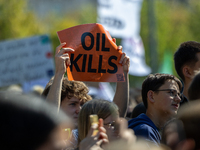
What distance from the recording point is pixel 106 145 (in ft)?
6.29

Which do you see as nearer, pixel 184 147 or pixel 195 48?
pixel 184 147

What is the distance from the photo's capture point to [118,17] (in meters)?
10.1

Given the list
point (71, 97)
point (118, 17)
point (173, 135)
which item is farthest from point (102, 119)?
point (118, 17)

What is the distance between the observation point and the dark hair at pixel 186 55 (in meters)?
3.63

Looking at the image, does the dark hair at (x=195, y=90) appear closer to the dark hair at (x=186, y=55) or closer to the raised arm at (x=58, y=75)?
the raised arm at (x=58, y=75)

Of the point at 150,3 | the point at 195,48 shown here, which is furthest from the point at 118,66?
the point at 150,3

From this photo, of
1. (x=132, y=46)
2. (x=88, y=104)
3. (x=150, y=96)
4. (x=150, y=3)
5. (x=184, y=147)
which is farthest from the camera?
(x=150, y=3)

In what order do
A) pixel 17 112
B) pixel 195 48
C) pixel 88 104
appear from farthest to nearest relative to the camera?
pixel 195 48 < pixel 88 104 < pixel 17 112

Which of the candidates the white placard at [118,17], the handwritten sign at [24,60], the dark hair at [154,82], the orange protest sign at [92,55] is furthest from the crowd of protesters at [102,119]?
the white placard at [118,17]

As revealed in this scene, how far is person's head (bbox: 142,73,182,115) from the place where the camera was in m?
3.22

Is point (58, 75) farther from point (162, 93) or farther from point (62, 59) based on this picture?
point (162, 93)

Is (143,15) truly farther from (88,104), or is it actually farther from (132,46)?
(88,104)

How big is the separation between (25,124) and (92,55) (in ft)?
6.46

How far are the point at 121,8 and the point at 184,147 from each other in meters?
8.75
